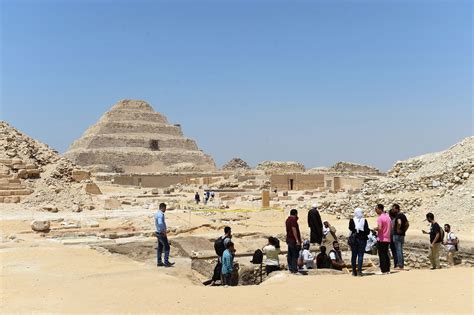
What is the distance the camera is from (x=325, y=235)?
37.8ft

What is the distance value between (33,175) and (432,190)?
1718 centimetres

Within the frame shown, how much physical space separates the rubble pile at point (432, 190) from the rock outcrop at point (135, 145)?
168 ft

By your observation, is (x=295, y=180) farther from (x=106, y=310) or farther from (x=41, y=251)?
(x=106, y=310)

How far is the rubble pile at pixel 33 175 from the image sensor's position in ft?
72.0

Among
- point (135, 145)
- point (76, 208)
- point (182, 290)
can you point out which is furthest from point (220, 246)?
point (135, 145)

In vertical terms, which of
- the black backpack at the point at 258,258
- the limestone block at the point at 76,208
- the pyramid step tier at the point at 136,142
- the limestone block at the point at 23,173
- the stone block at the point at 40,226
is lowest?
the black backpack at the point at 258,258

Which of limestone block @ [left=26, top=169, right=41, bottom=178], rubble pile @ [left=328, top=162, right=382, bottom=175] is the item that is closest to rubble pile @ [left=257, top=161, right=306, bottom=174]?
rubble pile @ [left=328, top=162, right=382, bottom=175]

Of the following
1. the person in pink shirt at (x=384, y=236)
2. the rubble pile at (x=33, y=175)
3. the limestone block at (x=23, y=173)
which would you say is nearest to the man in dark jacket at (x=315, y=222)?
the person in pink shirt at (x=384, y=236)

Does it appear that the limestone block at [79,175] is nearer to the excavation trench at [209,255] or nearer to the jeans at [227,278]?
the excavation trench at [209,255]

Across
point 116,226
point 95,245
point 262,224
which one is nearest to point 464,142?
point 262,224

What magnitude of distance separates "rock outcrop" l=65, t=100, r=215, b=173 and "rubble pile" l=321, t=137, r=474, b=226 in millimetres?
51079

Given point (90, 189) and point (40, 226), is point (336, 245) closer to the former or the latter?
point (40, 226)

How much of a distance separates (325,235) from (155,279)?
4.52m

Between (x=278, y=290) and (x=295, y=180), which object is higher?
(x=295, y=180)
